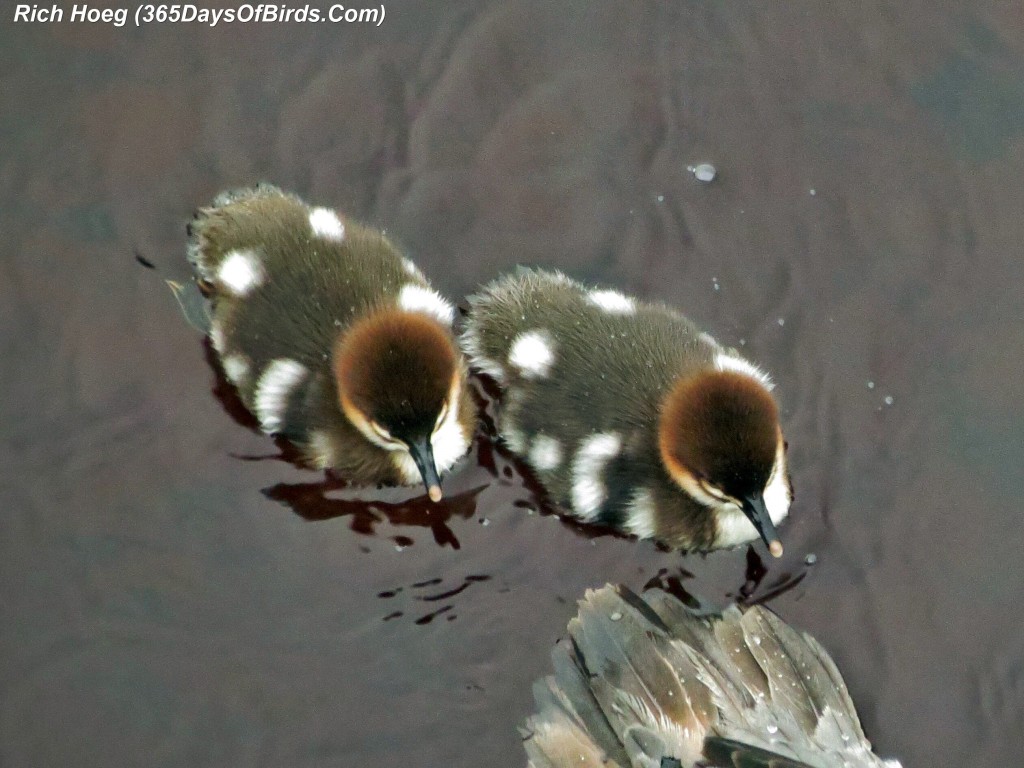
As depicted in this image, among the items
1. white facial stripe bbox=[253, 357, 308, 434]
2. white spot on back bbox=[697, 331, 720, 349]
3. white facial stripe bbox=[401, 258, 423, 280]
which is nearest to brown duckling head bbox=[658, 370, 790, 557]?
white spot on back bbox=[697, 331, 720, 349]

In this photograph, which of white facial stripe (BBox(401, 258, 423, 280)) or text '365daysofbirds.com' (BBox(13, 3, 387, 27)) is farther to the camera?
text '365daysofbirds.com' (BBox(13, 3, 387, 27))

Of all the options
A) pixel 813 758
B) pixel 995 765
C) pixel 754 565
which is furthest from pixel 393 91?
pixel 995 765

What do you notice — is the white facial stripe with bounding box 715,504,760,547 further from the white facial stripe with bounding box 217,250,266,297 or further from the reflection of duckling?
the white facial stripe with bounding box 217,250,266,297

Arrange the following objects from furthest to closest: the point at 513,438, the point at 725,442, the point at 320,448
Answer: the point at 513,438 < the point at 320,448 < the point at 725,442

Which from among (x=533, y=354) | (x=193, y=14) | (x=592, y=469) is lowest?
(x=592, y=469)

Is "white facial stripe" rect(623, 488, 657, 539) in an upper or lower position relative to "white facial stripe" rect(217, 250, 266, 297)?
lower

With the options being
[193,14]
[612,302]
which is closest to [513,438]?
[612,302]

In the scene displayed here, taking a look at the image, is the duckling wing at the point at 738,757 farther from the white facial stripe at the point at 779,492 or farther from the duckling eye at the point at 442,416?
the duckling eye at the point at 442,416

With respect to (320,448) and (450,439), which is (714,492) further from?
(320,448)
